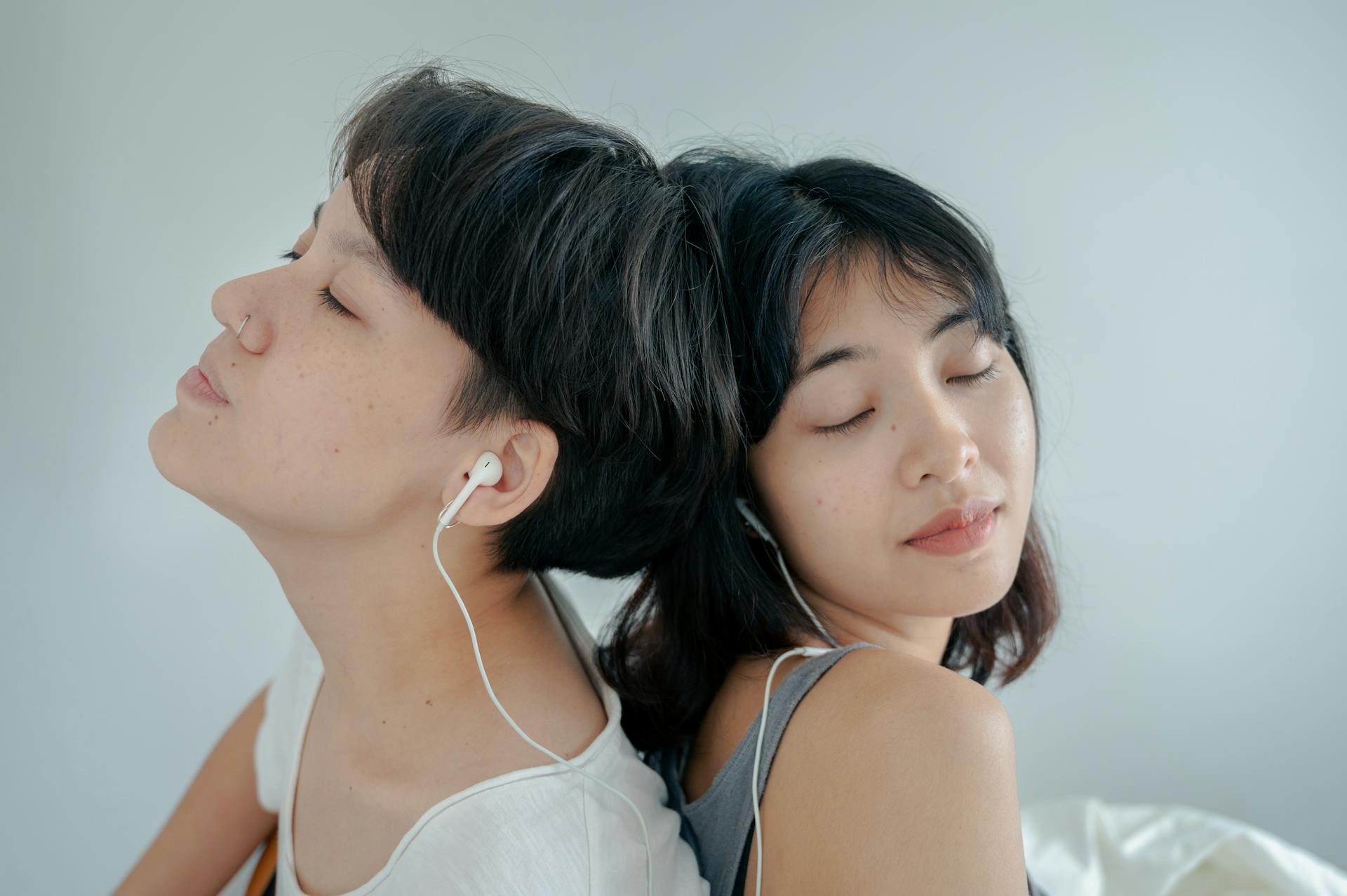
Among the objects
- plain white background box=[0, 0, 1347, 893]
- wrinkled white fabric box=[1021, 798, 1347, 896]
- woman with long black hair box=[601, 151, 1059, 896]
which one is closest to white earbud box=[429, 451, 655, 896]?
woman with long black hair box=[601, 151, 1059, 896]

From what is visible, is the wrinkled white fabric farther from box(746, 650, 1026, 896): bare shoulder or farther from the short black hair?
the short black hair

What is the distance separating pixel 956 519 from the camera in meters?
1.08

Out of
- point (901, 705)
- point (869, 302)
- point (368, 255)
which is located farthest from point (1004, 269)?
point (368, 255)

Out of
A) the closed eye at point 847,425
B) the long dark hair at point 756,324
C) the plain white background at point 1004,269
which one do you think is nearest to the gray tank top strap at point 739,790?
the long dark hair at point 756,324

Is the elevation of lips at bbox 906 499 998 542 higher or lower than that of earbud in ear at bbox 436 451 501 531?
higher

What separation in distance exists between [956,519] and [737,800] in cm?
39

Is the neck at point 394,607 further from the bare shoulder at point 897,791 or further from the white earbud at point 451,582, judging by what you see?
A: the bare shoulder at point 897,791

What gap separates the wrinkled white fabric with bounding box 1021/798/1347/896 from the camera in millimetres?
1429

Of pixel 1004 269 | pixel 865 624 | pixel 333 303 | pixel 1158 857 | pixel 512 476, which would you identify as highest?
pixel 1004 269

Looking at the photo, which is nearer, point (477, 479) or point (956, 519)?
point (477, 479)

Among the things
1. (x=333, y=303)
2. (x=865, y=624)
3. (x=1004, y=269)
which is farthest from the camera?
(x=1004, y=269)

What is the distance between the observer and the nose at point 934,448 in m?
1.04

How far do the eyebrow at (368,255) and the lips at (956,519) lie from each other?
0.61 metres

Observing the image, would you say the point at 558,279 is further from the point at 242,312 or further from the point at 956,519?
the point at 956,519
